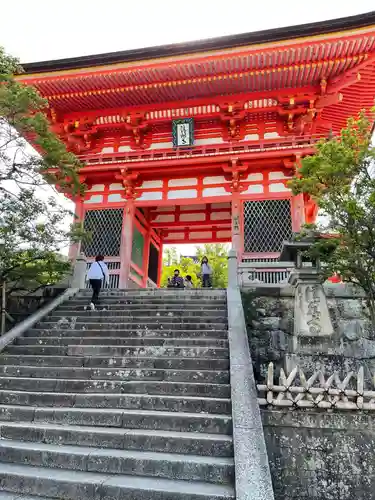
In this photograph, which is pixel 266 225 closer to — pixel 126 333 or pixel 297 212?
pixel 297 212

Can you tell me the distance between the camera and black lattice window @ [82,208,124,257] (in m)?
12.2

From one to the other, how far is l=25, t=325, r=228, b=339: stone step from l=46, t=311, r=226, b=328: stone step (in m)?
0.38

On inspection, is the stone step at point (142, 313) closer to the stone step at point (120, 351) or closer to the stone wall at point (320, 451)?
the stone step at point (120, 351)

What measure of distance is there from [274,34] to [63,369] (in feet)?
34.6

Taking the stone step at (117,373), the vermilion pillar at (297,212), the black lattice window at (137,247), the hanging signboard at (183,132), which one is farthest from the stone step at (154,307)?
the hanging signboard at (183,132)

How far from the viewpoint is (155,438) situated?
3.85 meters

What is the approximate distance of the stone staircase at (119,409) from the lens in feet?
11.0

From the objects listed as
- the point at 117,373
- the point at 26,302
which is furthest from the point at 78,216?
the point at 117,373

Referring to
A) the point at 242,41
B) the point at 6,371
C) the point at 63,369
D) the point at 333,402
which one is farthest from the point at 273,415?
the point at 242,41

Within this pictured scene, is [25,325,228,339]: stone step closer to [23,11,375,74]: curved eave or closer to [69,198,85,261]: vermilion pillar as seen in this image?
[69,198,85,261]: vermilion pillar

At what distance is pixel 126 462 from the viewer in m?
3.53

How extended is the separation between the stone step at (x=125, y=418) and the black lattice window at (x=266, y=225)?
768 centimetres

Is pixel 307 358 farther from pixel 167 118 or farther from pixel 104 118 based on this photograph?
pixel 104 118

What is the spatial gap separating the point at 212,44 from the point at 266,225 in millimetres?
5913
